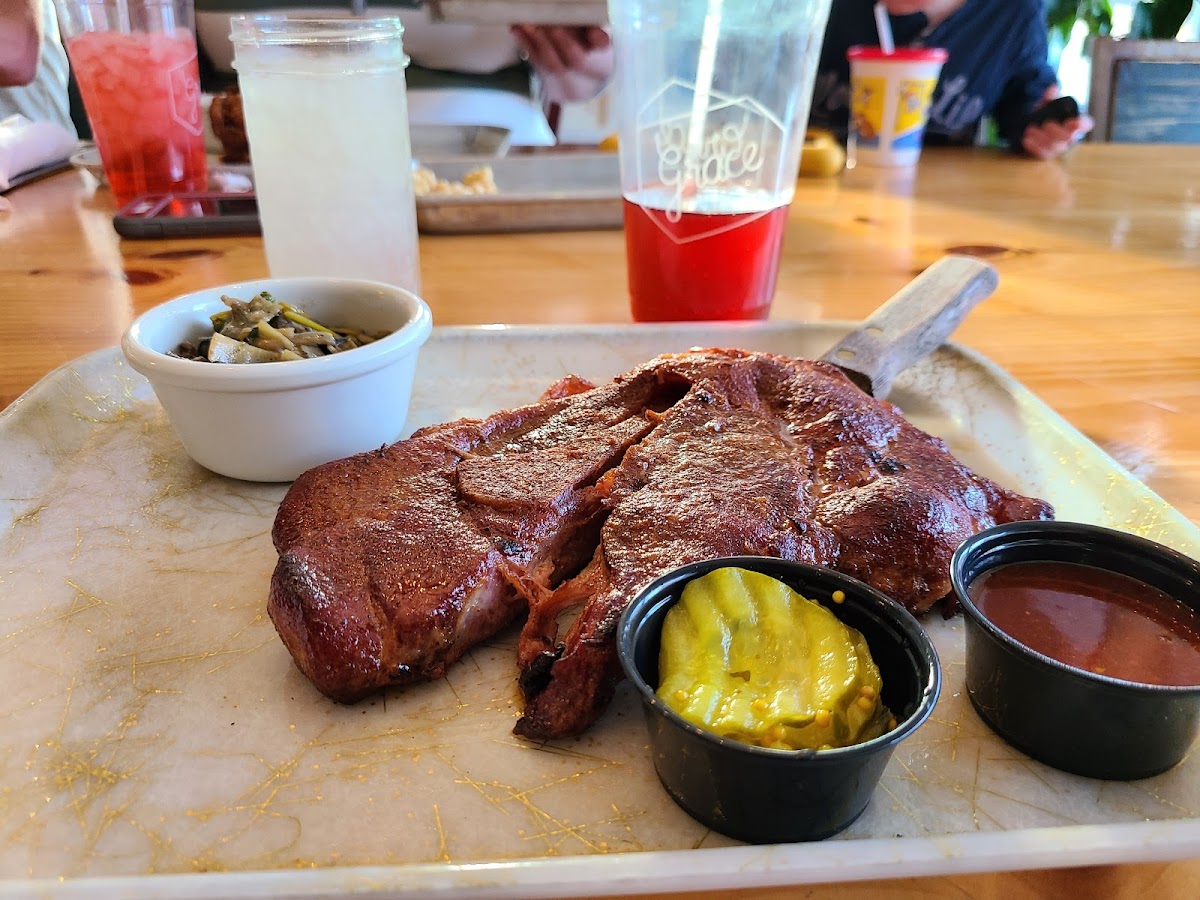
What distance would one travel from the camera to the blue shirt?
19.4 feet

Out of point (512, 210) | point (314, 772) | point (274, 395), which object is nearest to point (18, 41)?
point (512, 210)

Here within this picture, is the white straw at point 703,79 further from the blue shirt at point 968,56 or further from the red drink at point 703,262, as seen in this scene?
the blue shirt at point 968,56

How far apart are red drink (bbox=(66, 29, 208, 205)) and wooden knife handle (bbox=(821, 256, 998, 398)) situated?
2994 mm

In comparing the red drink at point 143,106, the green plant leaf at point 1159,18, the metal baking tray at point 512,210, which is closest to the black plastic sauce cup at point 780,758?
the metal baking tray at point 512,210

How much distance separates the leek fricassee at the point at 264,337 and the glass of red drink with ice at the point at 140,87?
2134 mm

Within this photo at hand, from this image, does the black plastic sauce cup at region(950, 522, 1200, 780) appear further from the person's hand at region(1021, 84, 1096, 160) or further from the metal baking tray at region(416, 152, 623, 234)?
the person's hand at region(1021, 84, 1096, 160)

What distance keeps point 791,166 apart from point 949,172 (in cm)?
324

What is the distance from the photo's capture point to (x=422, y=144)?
191 inches

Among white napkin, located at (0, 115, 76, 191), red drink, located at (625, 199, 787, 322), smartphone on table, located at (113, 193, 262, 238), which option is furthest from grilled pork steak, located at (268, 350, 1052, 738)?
white napkin, located at (0, 115, 76, 191)

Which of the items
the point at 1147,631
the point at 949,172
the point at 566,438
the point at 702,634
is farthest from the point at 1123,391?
the point at 949,172

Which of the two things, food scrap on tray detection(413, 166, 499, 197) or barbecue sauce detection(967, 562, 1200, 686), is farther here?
food scrap on tray detection(413, 166, 499, 197)

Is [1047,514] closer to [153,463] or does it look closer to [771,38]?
[771,38]

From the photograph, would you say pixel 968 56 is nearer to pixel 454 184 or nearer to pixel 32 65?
pixel 454 184

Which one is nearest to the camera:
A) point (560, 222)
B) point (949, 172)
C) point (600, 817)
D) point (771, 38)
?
point (600, 817)
